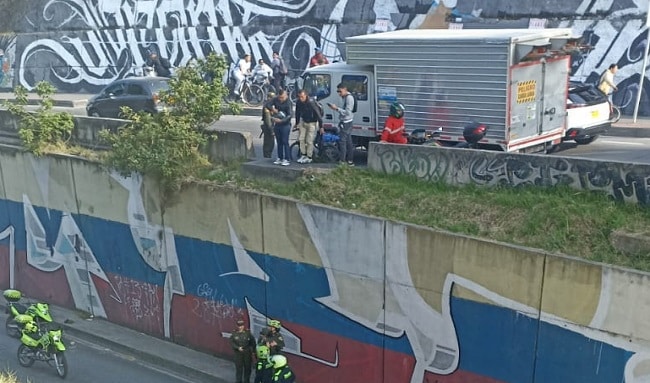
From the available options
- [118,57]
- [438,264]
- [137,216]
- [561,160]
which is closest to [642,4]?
[561,160]

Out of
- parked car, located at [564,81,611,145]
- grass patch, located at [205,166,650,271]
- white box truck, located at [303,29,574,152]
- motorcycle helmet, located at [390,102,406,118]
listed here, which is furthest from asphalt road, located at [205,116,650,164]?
motorcycle helmet, located at [390,102,406,118]

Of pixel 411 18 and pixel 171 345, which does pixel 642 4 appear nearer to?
pixel 411 18

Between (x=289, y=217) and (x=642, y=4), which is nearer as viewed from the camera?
(x=289, y=217)

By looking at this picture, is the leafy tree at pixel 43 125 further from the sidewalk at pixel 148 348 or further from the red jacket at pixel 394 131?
the red jacket at pixel 394 131

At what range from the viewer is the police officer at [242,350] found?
43.2 ft

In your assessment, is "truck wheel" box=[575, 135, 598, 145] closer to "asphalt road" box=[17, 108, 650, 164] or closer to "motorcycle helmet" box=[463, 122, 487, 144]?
"asphalt road" box=[17, 108, 650, 164]

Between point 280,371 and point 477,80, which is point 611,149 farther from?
point 280,371

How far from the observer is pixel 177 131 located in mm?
14844

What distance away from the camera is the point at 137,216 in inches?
638

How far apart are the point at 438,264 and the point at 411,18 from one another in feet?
46.4

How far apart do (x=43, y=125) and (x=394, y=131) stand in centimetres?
896

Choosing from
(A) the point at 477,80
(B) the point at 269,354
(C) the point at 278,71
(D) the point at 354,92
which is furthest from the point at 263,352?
(C) the point at 278,71

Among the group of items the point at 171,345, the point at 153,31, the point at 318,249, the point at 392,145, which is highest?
the point at 153,31

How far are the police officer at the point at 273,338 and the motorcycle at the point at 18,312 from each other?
531 centimetres
